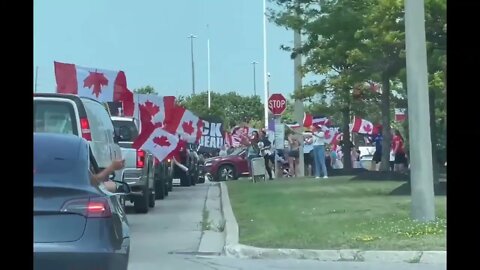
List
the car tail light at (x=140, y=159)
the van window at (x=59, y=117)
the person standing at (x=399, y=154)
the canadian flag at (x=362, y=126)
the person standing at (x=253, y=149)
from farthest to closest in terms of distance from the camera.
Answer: the canadian flag at (x=362, y=126) < the person standing at (x=253, y=149) < the person standing at (x=399, y=154) < the car tail light at (x=140, y=159) < the van window at (x=59, y=117)

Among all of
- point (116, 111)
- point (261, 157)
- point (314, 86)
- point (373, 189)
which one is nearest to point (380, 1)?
point (373, 189)

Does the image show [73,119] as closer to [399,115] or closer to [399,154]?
[399,154]

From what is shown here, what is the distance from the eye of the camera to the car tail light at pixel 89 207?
693 cm

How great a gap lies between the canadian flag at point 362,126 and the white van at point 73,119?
1830 centimetres

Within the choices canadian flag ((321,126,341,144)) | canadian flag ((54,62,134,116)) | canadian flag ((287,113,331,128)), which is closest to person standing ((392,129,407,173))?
canadian flag ((287,113,331,128))

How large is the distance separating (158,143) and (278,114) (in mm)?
9816

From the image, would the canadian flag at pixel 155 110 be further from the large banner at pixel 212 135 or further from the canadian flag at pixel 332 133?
the large banner at pixel 212 135

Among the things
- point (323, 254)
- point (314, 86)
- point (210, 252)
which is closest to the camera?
point (323, 254)

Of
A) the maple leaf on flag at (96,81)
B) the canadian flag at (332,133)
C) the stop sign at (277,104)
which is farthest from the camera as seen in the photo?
the canadian flag at (332,133)

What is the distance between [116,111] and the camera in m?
19.5

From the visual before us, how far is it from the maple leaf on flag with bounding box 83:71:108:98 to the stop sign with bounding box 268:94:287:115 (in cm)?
1098

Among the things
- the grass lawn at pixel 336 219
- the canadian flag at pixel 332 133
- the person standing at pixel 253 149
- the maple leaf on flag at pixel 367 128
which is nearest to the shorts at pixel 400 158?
the grass lawn at pixel 336 219
